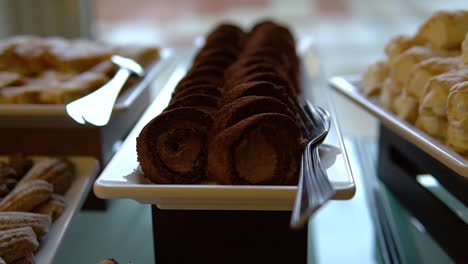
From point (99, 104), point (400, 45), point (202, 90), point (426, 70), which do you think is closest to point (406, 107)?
point (426, 70)

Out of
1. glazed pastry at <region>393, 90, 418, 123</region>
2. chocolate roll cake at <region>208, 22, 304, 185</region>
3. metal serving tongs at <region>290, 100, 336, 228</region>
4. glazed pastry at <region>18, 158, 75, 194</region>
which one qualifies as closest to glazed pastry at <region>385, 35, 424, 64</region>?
glazed pastry at <region>393, 90, 418, 123</region>

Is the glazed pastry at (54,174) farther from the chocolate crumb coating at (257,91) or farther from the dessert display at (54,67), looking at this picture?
the chocolate crumb coating at (257,91)

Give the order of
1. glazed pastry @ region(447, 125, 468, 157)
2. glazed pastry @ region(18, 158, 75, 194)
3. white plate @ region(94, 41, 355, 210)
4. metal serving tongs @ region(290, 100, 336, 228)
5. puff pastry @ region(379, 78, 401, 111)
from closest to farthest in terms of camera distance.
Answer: metal serving tongs @ region(290, 100, 336, 228) → white plate @ region(94, 41, 355, 210) → glazed pastry @ region(447, 125, 468, 157) → glazed pastry @ region(18, 158, 75, 194) → puff pastry @ region(379, 78, 401, 111)

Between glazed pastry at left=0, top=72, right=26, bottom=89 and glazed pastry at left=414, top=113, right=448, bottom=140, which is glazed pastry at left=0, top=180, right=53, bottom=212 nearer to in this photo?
glazed pastry at left=0, top=72, right=26, bottom=89

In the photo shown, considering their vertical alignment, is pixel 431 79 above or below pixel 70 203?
above

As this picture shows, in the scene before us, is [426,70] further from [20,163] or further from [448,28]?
[20,163]

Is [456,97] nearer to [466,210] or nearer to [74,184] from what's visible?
[466,210]
